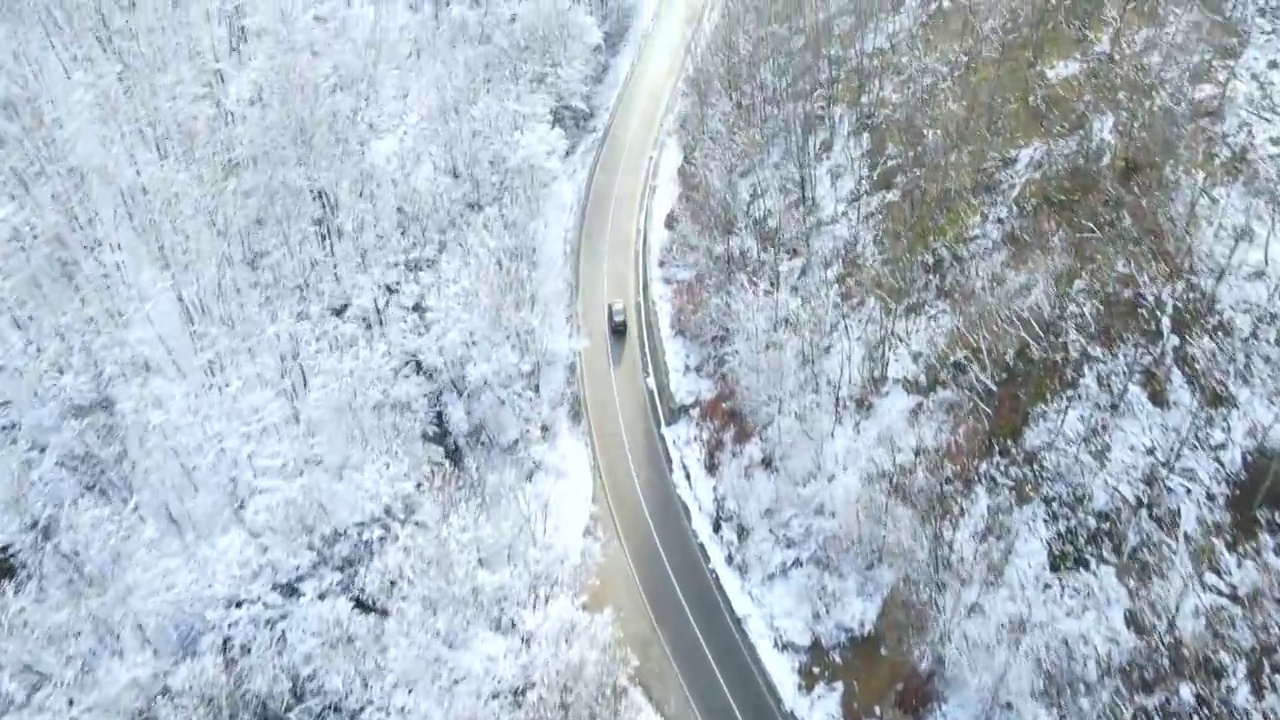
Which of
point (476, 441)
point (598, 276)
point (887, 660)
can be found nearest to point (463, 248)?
point (598, 276)

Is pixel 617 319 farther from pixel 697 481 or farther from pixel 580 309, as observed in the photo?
pixel 697 481

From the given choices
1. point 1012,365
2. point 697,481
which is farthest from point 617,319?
point 1012,365

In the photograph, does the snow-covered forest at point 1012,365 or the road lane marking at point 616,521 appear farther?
the road lane marking at point 616,521

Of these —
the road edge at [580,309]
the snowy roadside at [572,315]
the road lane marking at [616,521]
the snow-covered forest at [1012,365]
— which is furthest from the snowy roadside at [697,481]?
the snowy roadside at [572,315]

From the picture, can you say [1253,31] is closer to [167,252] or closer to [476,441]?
[476,441]

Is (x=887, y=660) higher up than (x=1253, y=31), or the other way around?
(x=1253, y=31)

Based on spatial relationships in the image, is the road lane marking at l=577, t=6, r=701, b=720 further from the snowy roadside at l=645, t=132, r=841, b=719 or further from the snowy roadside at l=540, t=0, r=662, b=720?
the snowy roadside at l=645, t=132, r=841, b=719

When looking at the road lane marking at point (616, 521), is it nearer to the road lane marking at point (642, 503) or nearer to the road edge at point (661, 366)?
the road lane marking at point (642, 503)
